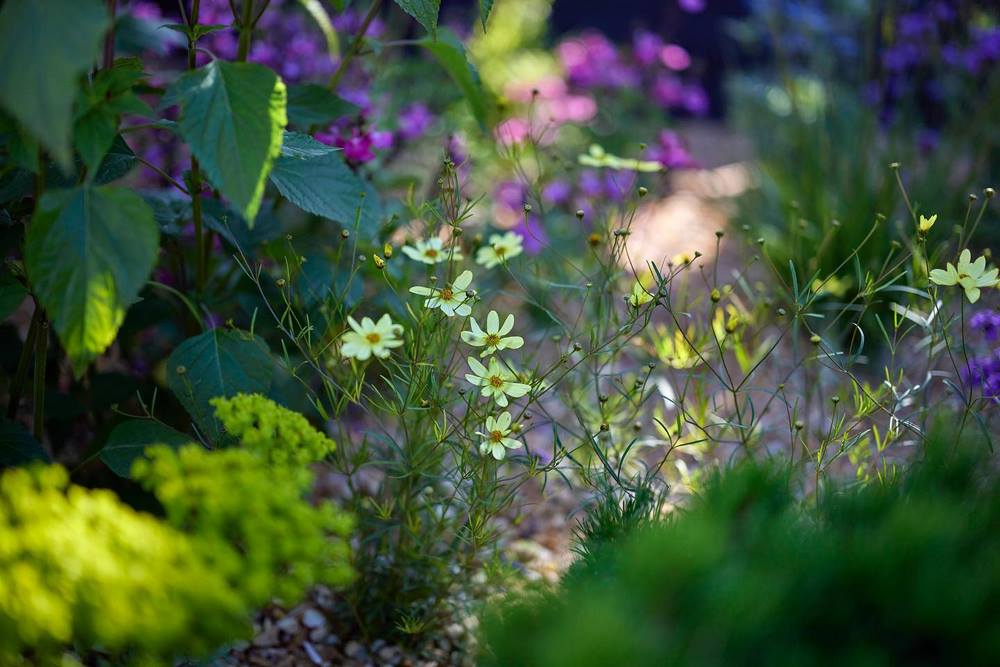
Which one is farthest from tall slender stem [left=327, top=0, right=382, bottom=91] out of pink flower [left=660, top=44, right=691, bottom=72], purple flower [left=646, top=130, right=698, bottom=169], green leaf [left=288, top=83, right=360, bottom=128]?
pink flower [left=660, top=44, right=691, bottom=72]

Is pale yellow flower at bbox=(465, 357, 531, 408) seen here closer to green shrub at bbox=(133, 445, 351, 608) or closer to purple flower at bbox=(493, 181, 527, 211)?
green shrub at bbox=(133, 445, 351, 608)

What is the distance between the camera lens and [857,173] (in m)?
2.24

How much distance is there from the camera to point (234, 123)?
0.96 metres

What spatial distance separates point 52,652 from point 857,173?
2072mm

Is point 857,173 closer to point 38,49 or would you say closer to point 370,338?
point 370,338

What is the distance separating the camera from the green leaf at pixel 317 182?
1.11m

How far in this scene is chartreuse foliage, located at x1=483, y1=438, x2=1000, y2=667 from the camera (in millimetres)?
706

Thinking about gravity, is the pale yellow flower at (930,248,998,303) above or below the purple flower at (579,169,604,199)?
above

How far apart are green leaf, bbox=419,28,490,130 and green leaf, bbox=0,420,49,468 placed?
2.49 ft

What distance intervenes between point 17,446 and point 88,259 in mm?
361

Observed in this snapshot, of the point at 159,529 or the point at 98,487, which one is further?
the point at 98,487

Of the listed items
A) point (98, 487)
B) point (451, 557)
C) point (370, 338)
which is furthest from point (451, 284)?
point (98, 487)

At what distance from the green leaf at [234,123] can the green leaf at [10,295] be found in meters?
0.29

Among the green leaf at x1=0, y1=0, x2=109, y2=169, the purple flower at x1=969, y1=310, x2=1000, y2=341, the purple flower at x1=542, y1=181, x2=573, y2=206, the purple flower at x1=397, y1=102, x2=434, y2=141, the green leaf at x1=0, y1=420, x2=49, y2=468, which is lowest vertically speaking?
the purple flower at x1=542, y1=181, x2=573, y2=206
